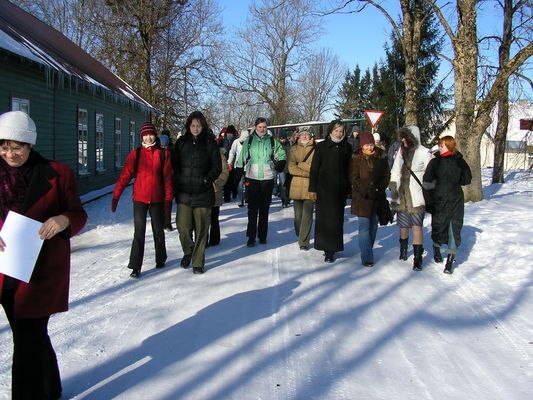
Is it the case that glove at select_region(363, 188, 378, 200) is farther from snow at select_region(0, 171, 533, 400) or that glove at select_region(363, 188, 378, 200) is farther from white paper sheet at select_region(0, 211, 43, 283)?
white paper sheet at select_region(0, 211, 43, 283)

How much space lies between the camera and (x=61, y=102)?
1495 centimetres

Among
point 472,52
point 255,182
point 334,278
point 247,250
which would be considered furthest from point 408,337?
point 472,52

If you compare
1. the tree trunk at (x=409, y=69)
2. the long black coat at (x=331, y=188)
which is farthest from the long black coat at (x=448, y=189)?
the tree trunk at (x=409, y=69)

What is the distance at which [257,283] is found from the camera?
20.8 ft

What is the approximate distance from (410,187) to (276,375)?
13.1 feet

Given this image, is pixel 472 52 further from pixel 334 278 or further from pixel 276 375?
pixel 276 375

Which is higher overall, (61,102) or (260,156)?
(61,102)

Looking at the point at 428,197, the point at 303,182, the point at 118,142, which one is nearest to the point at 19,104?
the point at 303,182

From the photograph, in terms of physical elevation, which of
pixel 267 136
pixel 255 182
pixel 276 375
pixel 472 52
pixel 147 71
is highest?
pixel 147 71

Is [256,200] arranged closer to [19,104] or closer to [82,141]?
[19,104]

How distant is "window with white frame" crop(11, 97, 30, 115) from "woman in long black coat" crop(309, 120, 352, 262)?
7.62 metres

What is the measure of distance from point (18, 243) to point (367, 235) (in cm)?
508

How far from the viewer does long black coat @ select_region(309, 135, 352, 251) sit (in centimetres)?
749

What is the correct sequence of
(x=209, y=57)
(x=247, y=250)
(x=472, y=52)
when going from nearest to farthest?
1. (x=247, y=250)
2. (x=472, y=52)
3. (x=209, y=57)
